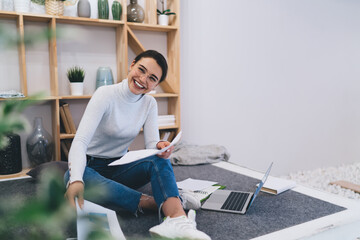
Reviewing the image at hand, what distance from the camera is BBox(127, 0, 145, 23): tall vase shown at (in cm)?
266

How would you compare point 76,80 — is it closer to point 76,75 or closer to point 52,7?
point 76,75

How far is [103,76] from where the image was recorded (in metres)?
2.59

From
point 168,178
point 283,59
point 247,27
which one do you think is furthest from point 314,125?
point 168,178

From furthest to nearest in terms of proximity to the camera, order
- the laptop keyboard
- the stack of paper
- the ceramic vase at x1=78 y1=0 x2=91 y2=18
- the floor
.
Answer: the ceramic vase at x1=78 y1=0 x2=91 y2=18 < the stack of paper < the laptop keyboard < the floor

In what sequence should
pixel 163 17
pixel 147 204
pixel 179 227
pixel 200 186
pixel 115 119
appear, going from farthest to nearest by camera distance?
pixel 163 17
pixel 200 186
pixel 115 119
pixel 147 204
pixel 179 227

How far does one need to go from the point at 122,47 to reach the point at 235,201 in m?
1.56

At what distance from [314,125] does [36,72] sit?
120 inches

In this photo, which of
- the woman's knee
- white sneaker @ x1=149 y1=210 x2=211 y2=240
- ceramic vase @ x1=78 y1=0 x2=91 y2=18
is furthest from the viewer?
ceramic vase @ x1=78 y1=0 x2=91 y2=18

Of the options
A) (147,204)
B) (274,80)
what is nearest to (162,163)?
(147,204)

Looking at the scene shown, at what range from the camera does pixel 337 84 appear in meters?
4.04

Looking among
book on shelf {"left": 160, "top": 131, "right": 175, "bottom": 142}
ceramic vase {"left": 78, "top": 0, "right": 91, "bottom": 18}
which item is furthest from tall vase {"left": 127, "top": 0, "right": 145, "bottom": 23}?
book on shelf {"left": 160, "top": 131, "right": 175, "bottom": 142}

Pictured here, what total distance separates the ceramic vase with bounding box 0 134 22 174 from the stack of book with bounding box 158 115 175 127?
109 centimetres

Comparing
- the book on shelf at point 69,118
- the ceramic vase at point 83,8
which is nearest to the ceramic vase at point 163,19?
the ceramic vase at point 83,8

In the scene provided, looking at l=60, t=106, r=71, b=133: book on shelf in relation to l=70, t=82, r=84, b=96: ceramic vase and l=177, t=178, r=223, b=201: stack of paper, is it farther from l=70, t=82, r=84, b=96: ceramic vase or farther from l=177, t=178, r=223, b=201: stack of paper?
l=177, t=178, r=223, b=201: stack of paper
